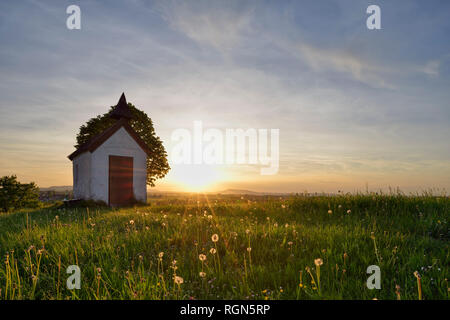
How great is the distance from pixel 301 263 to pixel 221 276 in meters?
1.23

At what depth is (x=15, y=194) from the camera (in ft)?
75.3

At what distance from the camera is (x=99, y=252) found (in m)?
4.95

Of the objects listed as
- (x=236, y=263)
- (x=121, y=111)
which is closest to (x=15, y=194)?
(x=121, y=111)

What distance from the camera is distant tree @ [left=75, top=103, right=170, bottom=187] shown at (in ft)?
94.4

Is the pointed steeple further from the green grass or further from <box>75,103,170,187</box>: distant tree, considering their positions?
the green grass

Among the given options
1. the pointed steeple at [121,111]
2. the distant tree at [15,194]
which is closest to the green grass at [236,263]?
the pointed steeple at [121,111]

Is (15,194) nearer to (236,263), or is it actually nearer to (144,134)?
(144,134)

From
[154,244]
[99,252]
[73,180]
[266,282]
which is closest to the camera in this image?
[266,282]

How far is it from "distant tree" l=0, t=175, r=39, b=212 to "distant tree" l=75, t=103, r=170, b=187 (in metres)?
6.59

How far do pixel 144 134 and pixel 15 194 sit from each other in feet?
40.5
